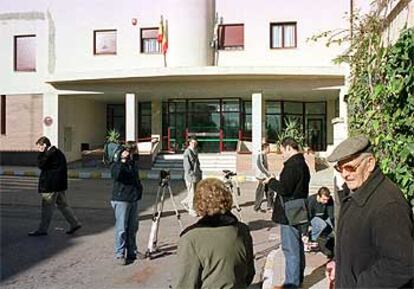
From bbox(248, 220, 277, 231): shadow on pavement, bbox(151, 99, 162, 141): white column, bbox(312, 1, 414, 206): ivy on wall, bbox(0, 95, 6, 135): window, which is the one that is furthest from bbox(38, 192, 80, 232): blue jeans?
bbox(151, 99, 162, 141): white column

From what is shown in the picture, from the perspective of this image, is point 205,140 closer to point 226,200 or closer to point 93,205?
point 93,205

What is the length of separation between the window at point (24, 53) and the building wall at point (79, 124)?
2.46 meters

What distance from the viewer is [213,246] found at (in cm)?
335

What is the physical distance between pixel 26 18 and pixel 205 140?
1050 centimetres

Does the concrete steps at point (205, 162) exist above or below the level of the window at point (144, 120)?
below

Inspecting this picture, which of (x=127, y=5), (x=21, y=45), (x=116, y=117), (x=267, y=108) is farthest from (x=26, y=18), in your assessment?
(x=267, y=108)

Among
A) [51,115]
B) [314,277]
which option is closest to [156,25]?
[51,115]

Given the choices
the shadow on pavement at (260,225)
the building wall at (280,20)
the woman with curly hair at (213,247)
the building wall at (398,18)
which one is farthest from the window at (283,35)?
the woman with curly hair at (213,247)

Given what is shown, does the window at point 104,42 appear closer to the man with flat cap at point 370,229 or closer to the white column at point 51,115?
the white column at point 51,115

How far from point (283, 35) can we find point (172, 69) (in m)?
5.28

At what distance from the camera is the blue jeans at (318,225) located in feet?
26.6

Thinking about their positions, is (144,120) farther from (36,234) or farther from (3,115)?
(36,234)

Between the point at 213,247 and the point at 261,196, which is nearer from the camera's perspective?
the point at 213,247

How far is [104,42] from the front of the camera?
25672 mm
